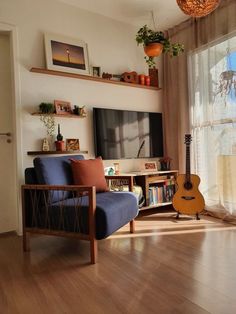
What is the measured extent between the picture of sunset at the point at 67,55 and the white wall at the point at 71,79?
133 mm

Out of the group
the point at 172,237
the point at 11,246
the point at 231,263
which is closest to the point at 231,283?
the point at 231,263

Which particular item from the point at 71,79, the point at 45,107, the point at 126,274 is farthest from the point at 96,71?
the point at 126,274

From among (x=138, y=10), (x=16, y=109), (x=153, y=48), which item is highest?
(x=138, y=10)

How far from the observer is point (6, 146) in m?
2.81

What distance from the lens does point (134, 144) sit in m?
3.58

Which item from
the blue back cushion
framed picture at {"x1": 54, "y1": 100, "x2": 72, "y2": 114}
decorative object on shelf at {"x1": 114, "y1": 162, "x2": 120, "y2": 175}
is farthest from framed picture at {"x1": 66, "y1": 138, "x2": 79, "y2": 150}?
decorative object on shelf at {"x1": 114, "y1": 162, "x2": 120, "y2": 175}

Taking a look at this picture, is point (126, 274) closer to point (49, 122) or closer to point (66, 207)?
point (66, 207)

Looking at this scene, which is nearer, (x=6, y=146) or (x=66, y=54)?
(x=6, y=146)

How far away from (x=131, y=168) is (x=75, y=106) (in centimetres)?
114

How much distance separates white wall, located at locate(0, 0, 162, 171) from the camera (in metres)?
2.81

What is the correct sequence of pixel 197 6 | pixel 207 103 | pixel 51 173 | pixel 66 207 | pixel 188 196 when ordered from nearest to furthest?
pixel 197 6 → pixel 66 207 → pixel 51 173 → pixel 188 196 → pixel 207 103

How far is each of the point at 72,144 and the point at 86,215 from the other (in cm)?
127

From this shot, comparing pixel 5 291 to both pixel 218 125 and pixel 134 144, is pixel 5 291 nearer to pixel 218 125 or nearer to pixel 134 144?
pixel 134 144

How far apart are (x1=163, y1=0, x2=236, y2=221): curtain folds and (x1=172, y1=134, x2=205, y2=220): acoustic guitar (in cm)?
29
